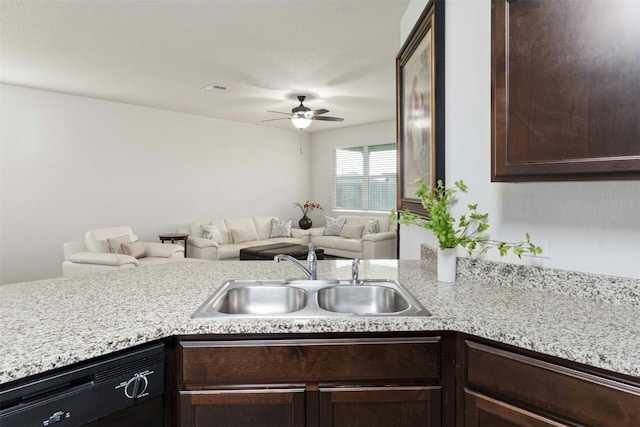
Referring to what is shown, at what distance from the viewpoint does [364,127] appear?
767 cm

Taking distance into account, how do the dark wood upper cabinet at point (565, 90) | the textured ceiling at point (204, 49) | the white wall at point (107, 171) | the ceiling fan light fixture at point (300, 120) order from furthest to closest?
the ceiling fan light fixture at point (300, 120) → the white wall at point (107, 171) → the textured ceiling at point (204, 49) → the dark wood upper cabinet at point (565, 90)

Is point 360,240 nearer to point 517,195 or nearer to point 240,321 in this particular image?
point 517,195

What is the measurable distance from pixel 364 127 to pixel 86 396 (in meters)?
7.14

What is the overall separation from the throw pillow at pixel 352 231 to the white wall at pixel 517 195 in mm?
5157

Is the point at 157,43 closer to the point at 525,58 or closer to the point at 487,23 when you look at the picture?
the point at 487,23

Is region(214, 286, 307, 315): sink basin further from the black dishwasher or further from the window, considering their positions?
the window

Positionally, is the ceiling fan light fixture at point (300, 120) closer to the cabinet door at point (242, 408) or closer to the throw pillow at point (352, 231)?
the throw pillow at point (352, 231)

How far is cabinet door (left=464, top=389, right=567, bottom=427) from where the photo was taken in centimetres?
107

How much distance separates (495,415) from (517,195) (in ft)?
2.92

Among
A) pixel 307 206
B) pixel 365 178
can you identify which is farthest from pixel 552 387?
pixel 307 206

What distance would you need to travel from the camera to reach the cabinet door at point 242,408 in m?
1.24

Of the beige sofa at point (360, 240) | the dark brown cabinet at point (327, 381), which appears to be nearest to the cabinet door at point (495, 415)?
the dark brown cabinet at point (327, 381)

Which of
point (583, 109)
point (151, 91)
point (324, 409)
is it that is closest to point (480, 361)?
point (324, 409)

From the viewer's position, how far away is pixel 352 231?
7.08 metres
